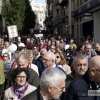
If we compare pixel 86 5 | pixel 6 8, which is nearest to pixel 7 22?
pixel 6 8

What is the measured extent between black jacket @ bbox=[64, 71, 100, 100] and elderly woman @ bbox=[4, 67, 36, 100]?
1257 mm

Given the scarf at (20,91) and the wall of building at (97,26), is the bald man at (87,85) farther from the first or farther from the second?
the wall of building at (97,26)

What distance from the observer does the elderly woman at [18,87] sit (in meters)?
4.71

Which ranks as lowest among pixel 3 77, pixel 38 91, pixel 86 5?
pixel 3 77

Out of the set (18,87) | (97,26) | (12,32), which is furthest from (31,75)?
(97,26)

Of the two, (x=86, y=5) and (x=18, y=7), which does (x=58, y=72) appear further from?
(x=18, y=7)

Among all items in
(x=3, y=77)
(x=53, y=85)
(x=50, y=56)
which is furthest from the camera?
(x=3, y=77)

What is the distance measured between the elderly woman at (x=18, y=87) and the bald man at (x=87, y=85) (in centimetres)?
128

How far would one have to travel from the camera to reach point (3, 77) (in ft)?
23.7

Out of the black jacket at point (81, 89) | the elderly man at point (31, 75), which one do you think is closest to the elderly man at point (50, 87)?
the black jacket at point (81, 89)

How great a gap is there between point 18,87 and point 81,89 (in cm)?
158

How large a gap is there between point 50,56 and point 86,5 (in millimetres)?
21942

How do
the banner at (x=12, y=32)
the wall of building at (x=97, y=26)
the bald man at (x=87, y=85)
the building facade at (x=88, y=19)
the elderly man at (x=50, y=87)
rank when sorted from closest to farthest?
the elderly man at (x=50, y=87), the bald man at (x=87, y=85), the banner at (x=12, y=32), the building facade at (x=88, y=19), the wall of building at (x=97, y=26)

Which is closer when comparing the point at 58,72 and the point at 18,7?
the point at 58,72
